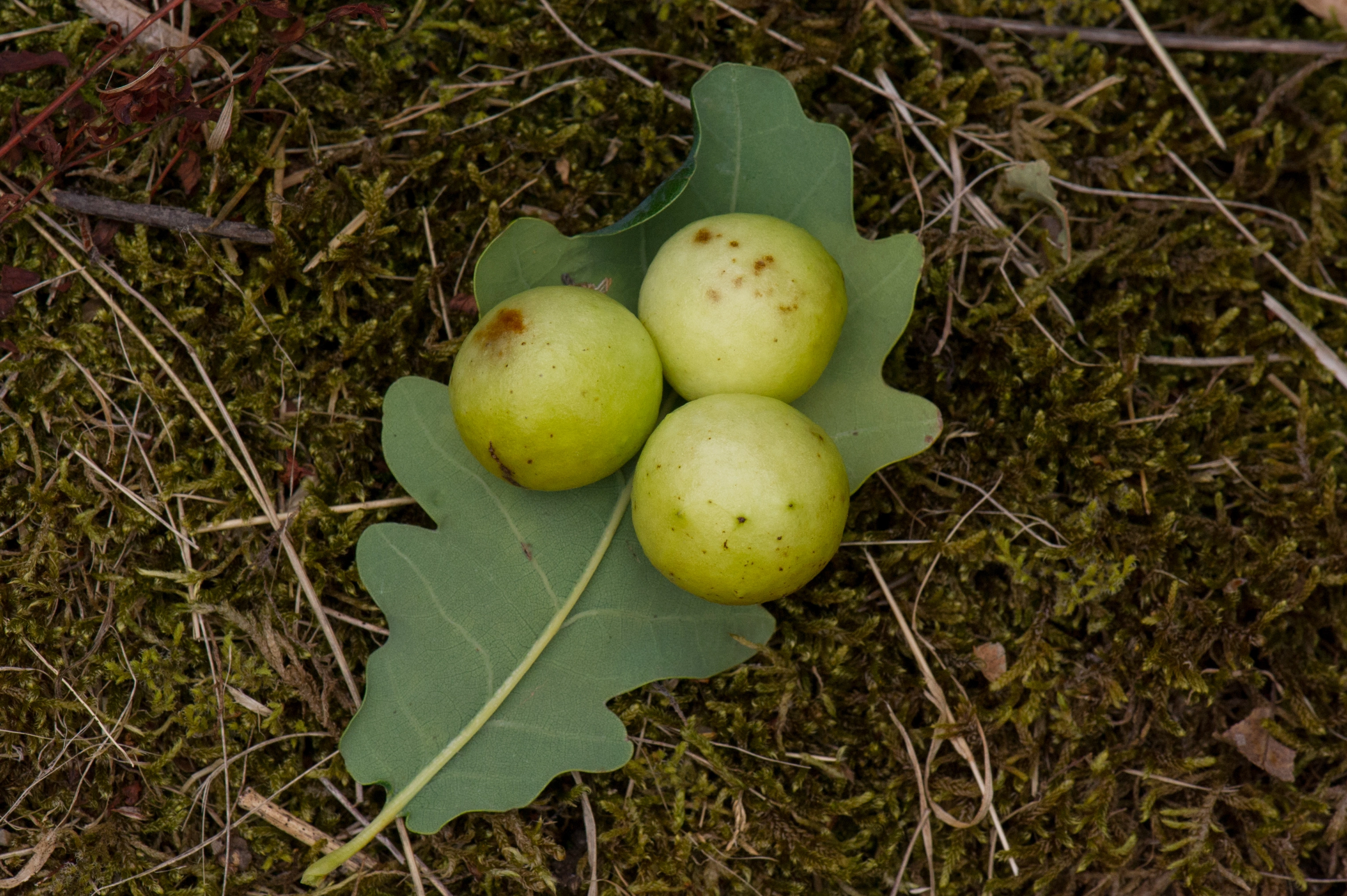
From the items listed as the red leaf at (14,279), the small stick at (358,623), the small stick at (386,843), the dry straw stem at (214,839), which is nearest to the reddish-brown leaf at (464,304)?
the small stick at (358,623)

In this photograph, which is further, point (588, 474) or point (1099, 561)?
point (1099, 561)

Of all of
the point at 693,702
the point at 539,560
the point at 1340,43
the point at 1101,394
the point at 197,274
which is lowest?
the point at 693,702

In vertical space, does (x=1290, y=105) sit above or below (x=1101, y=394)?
above

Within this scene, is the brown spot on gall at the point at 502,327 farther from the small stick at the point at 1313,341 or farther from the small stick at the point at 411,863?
the small stick at the point at 1313,341

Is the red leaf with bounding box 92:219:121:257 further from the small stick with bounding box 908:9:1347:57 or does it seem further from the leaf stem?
the small stick with bounding box 908:9:1347:57

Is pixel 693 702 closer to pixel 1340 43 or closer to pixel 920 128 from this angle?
pixel 920 128

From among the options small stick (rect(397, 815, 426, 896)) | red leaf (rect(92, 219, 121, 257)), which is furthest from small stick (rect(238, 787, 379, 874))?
red leaf (rect(92, 219, 121, 257))

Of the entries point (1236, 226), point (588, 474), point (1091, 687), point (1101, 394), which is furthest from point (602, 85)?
point (1091, 687)

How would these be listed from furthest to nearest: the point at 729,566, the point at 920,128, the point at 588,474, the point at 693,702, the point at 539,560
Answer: the point at 920,128 < the point at 693,702 < the point at 539,560 < the point at 588,474 < the point at 729,566

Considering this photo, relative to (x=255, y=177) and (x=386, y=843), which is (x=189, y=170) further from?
(x=386, y=843)
